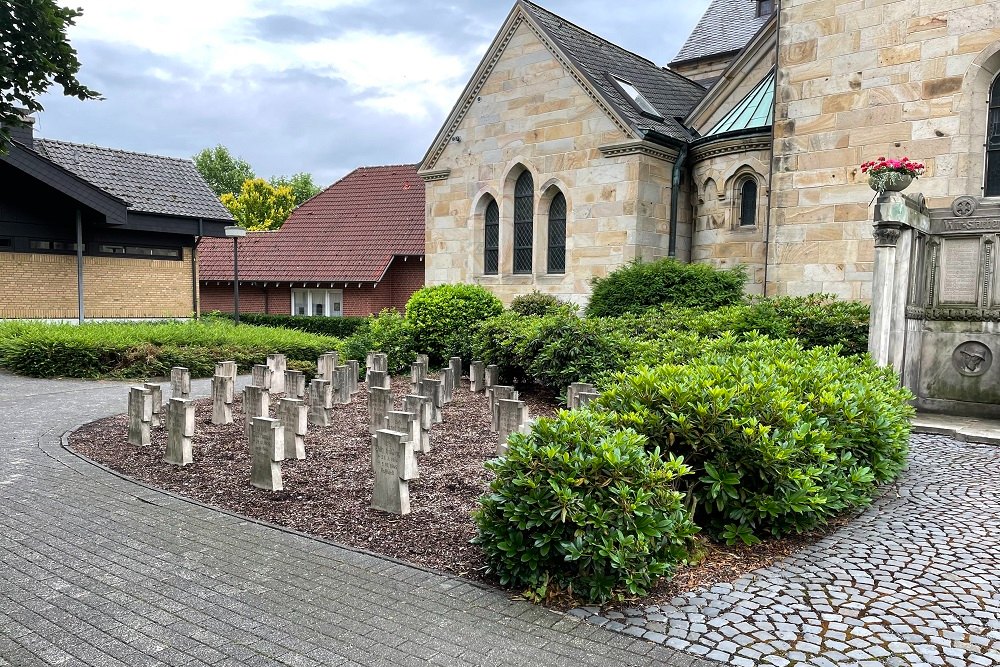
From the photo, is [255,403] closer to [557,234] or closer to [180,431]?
[180,431]

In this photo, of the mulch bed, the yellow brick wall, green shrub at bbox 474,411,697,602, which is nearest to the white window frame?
the yellow brick wall

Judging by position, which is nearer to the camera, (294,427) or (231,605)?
(231,605)

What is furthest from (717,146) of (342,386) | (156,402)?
(156,402)

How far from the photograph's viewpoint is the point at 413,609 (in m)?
4.31

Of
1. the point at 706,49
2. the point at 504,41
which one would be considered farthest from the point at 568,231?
the point at 706,49

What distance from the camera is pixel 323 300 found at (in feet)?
107

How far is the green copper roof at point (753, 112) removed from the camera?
56.6ft

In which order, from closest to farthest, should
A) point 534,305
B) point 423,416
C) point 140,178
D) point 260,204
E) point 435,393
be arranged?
point 423,416 → point 435,393 → point 534,305 → point 140,178 → point 260,204

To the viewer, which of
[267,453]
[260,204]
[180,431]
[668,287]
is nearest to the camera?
[267,453]

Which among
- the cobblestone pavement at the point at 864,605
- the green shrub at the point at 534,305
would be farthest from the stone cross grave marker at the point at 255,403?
the green shrub at the point at 534,305

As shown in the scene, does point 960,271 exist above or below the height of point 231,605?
above

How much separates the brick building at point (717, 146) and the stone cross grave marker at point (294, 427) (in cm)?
984

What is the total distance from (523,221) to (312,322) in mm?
13092

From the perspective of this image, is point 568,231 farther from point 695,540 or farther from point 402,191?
point 402,191
